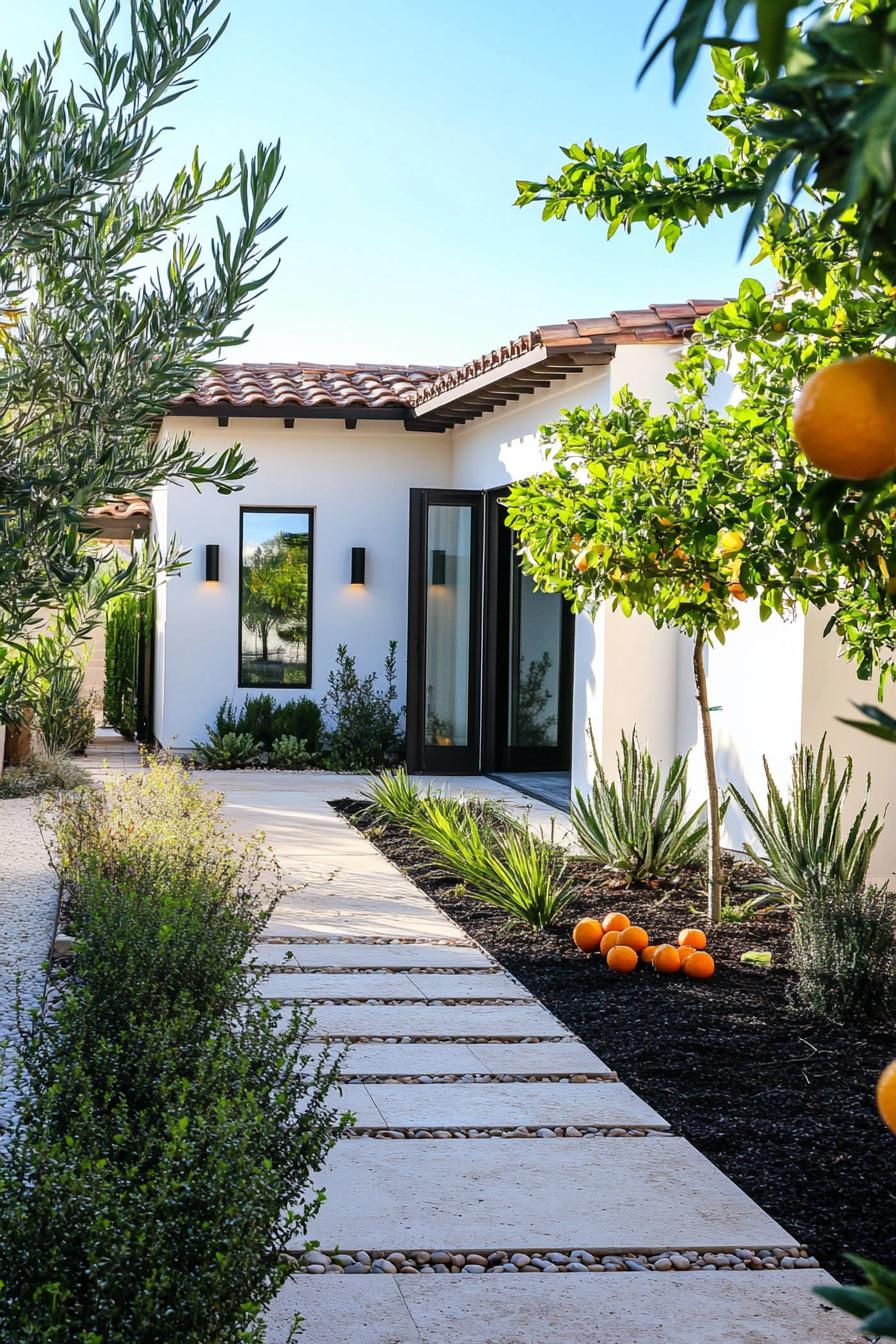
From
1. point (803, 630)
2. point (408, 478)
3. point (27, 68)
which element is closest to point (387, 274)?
point (408, 478)

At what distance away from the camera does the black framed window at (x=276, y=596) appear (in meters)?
14.4

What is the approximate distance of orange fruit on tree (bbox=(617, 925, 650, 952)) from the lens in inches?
237

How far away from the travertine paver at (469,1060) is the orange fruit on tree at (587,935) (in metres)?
1.37

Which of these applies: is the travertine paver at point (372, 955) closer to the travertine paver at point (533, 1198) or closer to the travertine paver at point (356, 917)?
the travertine paver at point (356, 917)

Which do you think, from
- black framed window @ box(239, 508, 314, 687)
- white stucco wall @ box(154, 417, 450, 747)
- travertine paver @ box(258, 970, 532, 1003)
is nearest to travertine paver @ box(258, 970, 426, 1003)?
travertine paver @ box(258, 970, 532, 1003)

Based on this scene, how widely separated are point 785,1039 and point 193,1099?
111 inches

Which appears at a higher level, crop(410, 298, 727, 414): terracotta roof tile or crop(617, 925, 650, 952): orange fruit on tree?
crop(410, 298, 727, 414): terracotta roof tile

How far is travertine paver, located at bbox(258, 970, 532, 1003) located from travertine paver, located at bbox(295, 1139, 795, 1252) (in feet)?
4.93

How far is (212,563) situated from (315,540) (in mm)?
1114

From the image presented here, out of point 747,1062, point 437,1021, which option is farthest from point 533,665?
point 747,1062

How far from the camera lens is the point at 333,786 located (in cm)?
1225

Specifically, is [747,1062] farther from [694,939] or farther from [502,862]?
[502,862]

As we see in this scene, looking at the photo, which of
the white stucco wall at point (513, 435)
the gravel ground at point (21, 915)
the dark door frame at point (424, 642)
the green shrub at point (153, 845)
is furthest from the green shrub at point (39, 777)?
the white stucco wall at point (513, 435)

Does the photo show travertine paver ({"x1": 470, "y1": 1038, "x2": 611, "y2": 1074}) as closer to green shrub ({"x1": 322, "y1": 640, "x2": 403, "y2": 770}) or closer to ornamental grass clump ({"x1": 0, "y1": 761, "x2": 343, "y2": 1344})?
ornamental grass clump ({"x1": 0, "y1": 761, "x2": 343, "y2": 1344})
